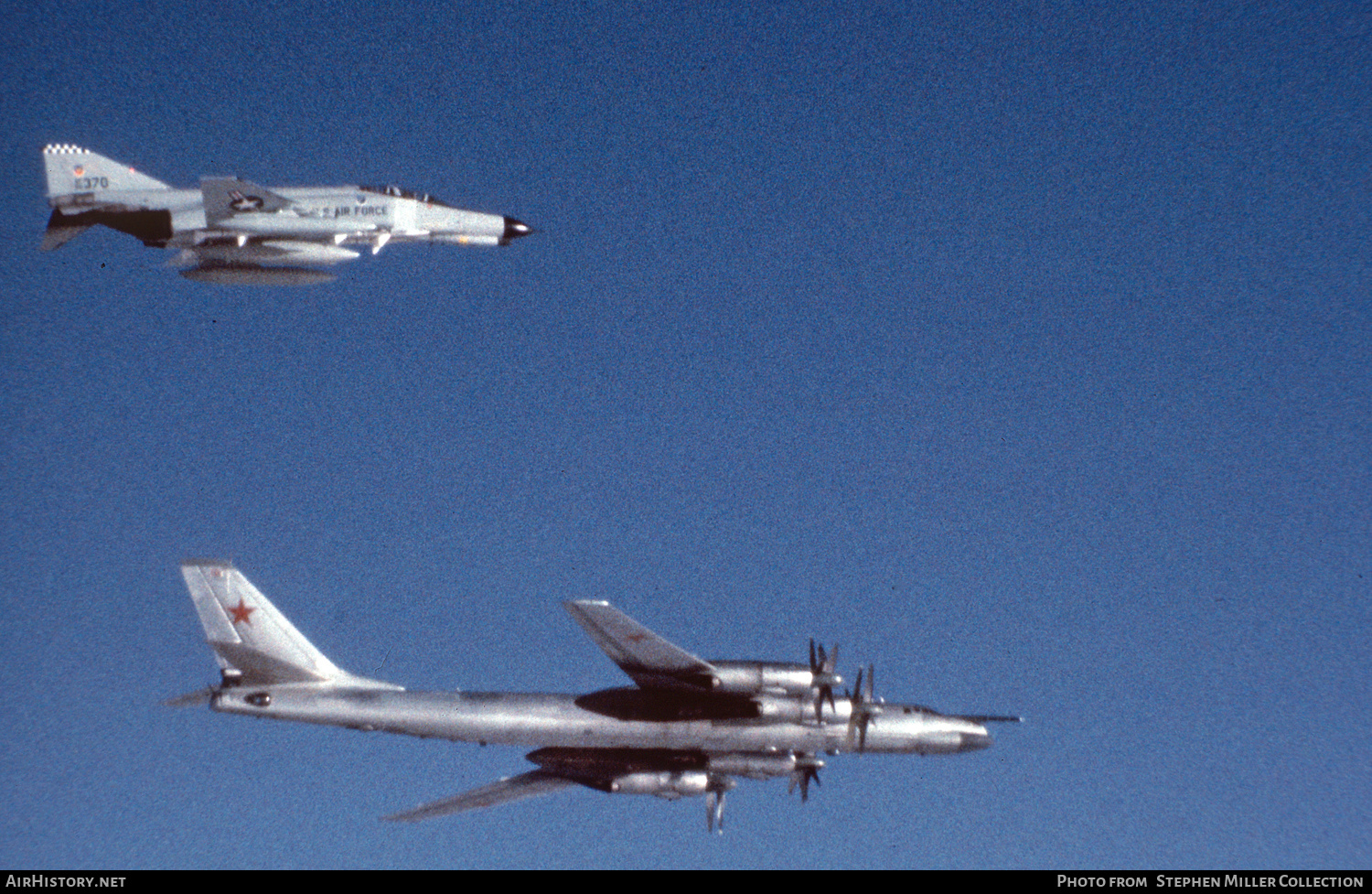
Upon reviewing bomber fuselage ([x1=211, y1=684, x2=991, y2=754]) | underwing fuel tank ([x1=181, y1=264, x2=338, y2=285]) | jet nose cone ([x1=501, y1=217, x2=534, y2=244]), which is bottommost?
bomber fuselage ([x1=211, y1=684, x2=991, y2=754])

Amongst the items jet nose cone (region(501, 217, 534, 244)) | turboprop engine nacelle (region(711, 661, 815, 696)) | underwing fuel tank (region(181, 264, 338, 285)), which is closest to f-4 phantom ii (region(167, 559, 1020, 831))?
turboprop engine nacelle (region(711, 661, 815, 696))

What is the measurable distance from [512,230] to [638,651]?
15.1m

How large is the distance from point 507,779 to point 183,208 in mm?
17438

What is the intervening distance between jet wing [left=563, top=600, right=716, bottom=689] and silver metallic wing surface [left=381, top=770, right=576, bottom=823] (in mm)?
4620

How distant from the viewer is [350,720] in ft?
111

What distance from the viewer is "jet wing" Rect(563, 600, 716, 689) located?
3114 centimetres

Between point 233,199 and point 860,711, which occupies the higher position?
point 233,199

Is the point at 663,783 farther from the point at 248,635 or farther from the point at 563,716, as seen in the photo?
the point at 248,635

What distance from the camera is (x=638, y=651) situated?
1267 inches

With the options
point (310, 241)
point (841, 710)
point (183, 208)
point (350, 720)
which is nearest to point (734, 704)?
point (841, 710)

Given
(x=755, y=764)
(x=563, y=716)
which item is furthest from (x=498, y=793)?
(x=755, y=764)

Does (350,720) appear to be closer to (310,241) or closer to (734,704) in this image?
(734,704)

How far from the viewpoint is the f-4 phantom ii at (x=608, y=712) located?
3312cm

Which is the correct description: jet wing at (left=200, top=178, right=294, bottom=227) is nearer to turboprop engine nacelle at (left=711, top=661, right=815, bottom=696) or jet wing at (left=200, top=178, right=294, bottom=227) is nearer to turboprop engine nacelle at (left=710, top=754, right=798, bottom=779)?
turboprop engine nacelle at (left=711, top=661, right=815, bottom=696)
